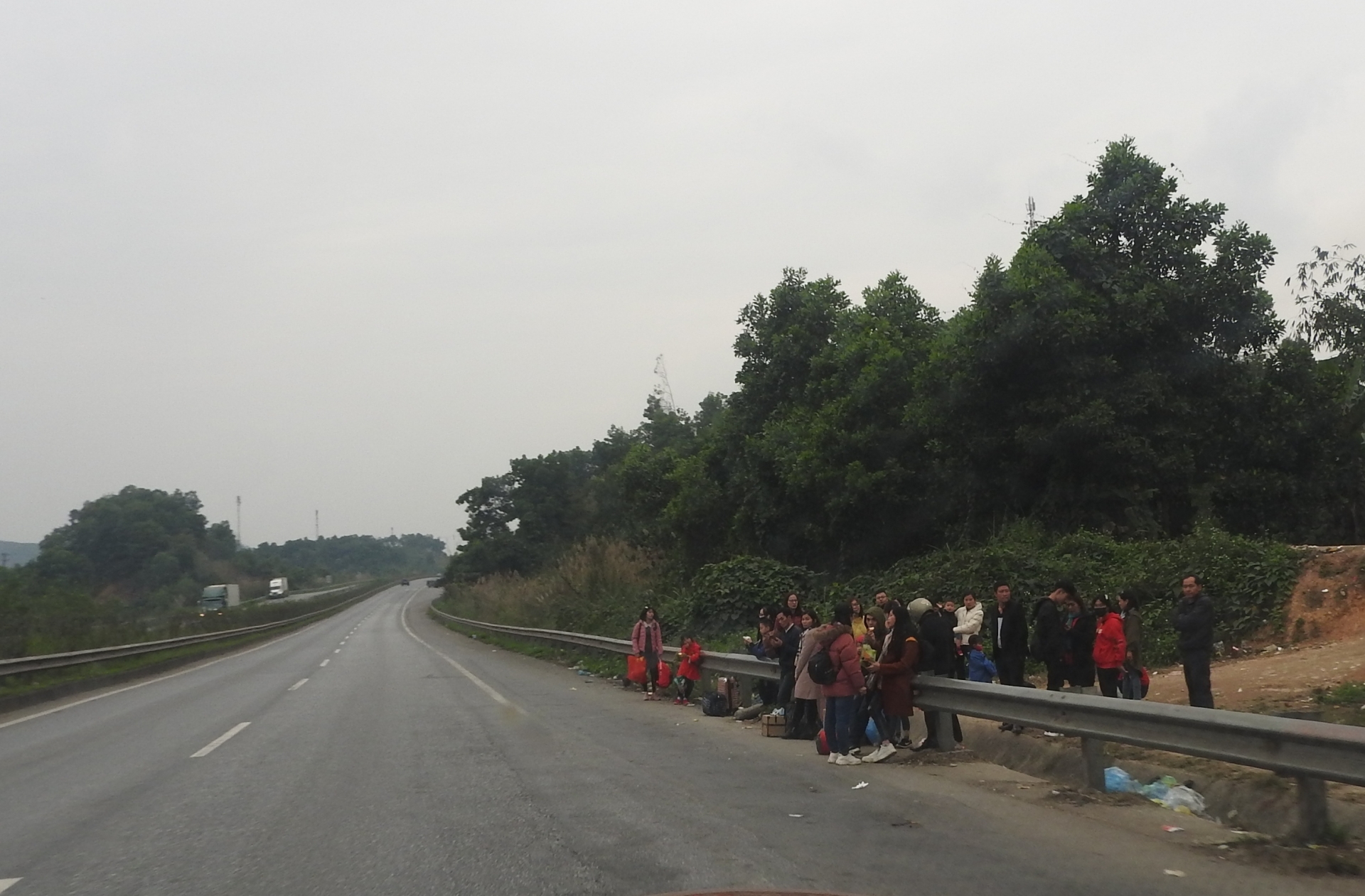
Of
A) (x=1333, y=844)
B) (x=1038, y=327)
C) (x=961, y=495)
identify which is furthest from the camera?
(x=961, y=495)

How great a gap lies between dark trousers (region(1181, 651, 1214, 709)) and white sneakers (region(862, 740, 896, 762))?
2970mm

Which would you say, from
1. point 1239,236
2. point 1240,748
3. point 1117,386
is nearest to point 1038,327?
point 1117,386

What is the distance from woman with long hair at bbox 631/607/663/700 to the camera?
1873 cm

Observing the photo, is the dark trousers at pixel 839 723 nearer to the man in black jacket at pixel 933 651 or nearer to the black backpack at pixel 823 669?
the black backpack at pixel 823 669

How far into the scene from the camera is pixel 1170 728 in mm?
7488

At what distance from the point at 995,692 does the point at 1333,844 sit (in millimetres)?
3171

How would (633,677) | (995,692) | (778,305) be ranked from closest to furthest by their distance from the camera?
(995,692)
(633,677)
(778,305)

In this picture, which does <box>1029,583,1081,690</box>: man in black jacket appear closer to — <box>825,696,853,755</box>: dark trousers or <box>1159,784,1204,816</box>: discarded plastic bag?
<box>825,696,853,755</box>: dark trousers

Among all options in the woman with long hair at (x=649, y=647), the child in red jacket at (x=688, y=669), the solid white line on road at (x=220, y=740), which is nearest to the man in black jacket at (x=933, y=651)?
the child in red jacket at (x=688, y=669)

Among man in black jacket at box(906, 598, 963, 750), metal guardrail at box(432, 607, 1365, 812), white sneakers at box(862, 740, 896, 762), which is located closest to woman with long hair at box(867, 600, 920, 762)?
white sneakers at box(862, 740, 896, 762)

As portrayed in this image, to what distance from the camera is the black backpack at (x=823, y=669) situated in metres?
10.6

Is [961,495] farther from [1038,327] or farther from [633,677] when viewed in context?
[633,677]

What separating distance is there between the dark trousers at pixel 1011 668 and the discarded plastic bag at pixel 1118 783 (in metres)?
3.28

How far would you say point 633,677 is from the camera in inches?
774
